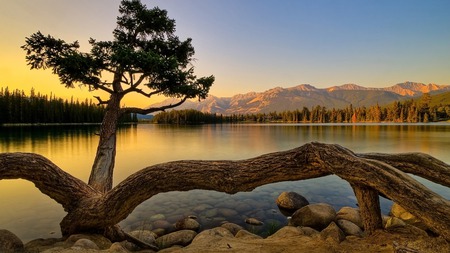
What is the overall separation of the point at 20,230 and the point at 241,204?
29.5 feet

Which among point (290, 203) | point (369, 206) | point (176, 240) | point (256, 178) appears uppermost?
point (256, 178)

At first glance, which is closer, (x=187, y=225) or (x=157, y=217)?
(x=187, y=225)

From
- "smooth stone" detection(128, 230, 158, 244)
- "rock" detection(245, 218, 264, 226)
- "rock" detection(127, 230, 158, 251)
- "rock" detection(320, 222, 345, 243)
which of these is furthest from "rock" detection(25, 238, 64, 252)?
"rock" detection(320, 222, 345, 243)

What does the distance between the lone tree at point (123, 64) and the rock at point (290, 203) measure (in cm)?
619

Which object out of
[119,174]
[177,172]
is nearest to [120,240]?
[177,172]

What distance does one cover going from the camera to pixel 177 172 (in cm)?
634

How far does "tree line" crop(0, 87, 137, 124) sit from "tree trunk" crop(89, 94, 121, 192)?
291 feet

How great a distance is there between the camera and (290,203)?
1128cm

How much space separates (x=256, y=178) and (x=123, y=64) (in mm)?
6449

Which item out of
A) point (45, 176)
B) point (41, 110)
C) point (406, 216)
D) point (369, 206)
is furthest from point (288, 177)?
Answer: point (41, 110)

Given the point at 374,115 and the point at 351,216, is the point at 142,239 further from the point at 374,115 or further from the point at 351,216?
the point at 374,115

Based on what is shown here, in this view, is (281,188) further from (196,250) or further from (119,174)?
(119,174)

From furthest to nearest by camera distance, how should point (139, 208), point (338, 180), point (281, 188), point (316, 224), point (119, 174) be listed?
1. point (119, 174)
2. point (338, 180)
3. point (281, 188)
4. point (139, 208)
5. point (316, 224)

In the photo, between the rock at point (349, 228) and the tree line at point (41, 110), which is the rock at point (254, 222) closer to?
the rock at point (349, 228)
